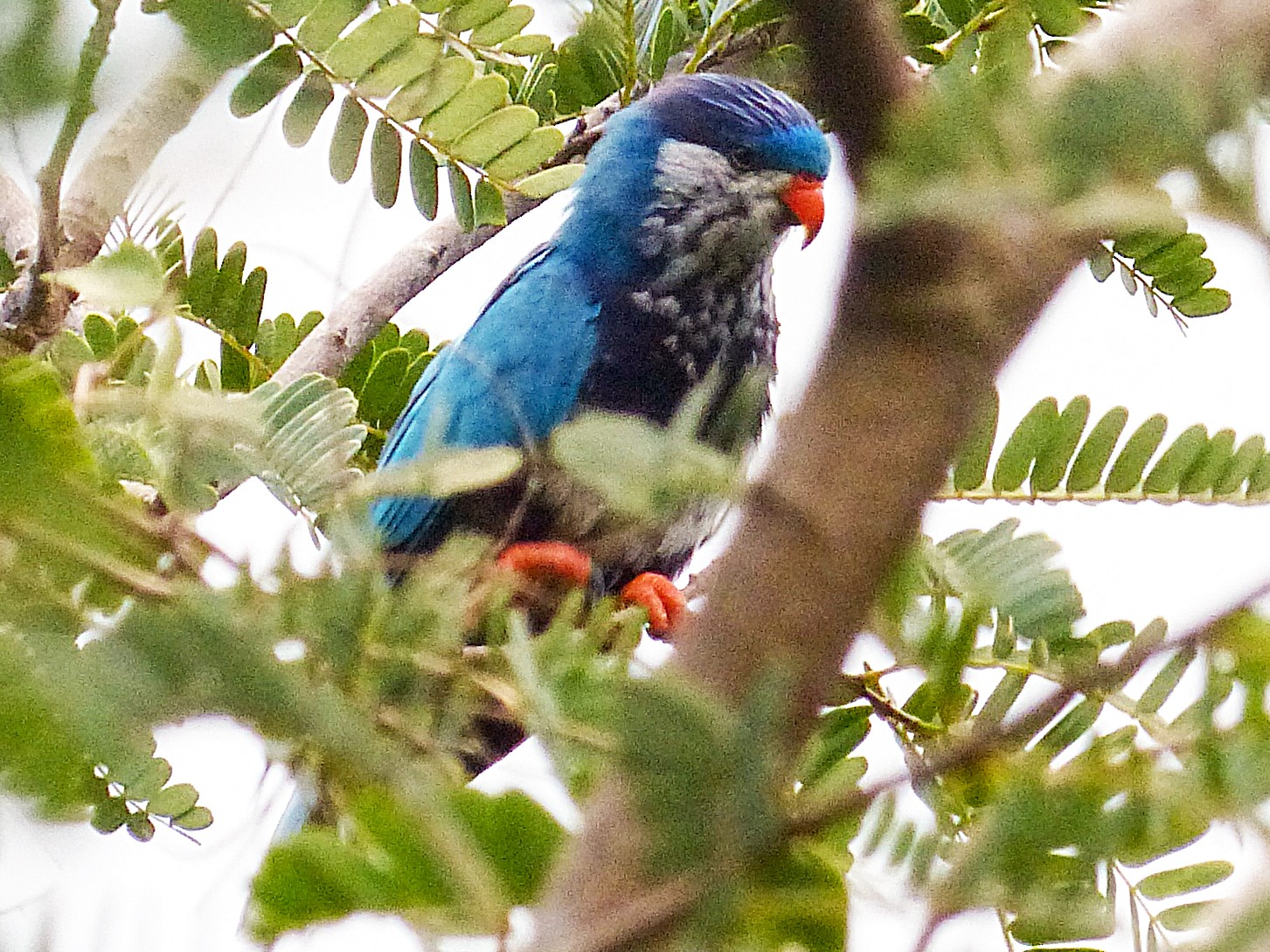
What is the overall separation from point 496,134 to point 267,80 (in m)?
0.18

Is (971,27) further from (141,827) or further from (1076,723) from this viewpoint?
(141,827)

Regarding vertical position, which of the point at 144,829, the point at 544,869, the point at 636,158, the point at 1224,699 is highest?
the point at 636,158

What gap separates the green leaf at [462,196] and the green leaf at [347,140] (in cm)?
8

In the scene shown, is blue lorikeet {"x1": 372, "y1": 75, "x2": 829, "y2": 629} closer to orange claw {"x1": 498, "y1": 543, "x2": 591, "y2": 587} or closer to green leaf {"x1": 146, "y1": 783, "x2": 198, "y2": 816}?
orange claw {"x1": 498, "y1": 543, "x2": 591, "y2": 587}

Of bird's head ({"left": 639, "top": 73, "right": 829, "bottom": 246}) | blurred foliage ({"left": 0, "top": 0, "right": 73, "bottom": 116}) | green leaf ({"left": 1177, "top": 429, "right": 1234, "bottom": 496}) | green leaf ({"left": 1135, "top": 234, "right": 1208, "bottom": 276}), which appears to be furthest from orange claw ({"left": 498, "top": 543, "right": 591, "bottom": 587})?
blurred foliage ({"left": 0, "top": 0, "right": 73, "bottom": 116})

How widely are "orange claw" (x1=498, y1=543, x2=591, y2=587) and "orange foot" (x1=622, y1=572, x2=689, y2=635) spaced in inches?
6.2

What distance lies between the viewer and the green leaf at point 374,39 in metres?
0.90

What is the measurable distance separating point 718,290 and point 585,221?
0.22 meters

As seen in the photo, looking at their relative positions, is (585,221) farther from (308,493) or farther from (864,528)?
(864,528)

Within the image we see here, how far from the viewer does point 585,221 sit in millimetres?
1805

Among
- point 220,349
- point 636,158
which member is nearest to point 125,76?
point 220,349

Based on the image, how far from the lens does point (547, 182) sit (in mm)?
1093

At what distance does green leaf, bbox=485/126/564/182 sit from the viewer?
108 centimetres

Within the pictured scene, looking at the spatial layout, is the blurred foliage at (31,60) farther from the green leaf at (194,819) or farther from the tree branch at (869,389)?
the green leaf at (194,819)
